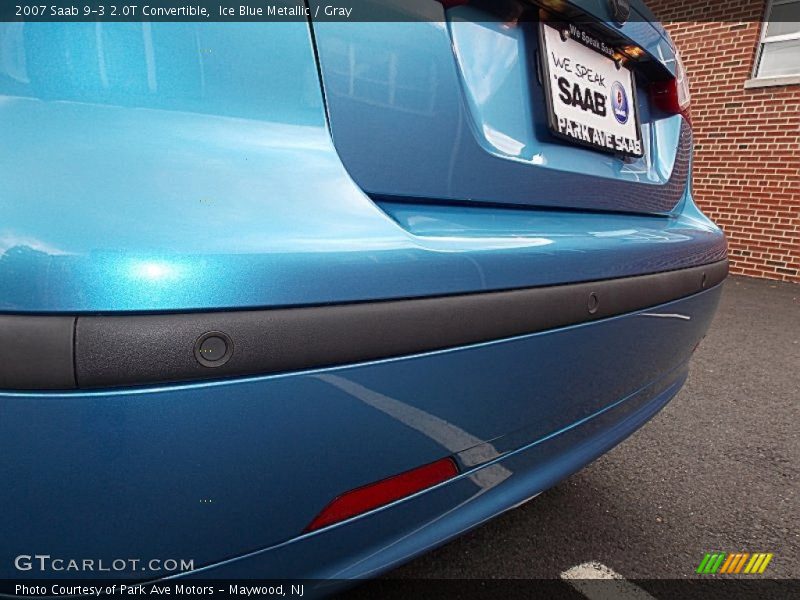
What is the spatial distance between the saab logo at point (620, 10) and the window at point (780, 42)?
5822 mm

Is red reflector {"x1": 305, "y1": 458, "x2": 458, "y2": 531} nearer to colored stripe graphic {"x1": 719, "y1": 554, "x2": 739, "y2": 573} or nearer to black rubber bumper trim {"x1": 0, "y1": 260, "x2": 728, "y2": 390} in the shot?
black rubber bumper trim {"x1": 0, "y1": 260, "x2": 728, "y2": 390}

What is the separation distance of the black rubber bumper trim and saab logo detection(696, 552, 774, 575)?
106 cm

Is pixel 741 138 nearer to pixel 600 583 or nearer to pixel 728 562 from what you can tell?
pixel 728 562

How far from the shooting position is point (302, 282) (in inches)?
26.4

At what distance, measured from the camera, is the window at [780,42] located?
5.50 metres

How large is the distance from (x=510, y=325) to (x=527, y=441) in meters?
0.27

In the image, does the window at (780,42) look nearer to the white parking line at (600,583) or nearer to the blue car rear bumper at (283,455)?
the white parking line at (600,583)

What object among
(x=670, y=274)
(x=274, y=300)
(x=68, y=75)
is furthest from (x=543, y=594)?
(x=68, y=75)

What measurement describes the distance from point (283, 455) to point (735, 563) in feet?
4.58

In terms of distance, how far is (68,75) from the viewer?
2.06ft

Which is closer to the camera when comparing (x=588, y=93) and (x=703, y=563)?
(x=588, y=93)

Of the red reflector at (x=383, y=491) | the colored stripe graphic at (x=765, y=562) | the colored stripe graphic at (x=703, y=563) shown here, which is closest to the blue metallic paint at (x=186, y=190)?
the red reflector at (x=383, y=491)

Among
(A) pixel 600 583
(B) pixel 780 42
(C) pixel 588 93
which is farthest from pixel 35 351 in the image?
(B) pixel 780 42

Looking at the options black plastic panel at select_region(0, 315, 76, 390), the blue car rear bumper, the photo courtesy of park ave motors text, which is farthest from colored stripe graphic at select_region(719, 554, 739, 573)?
Result: black plastic panel at select_region(0, 315, 76, 390)
